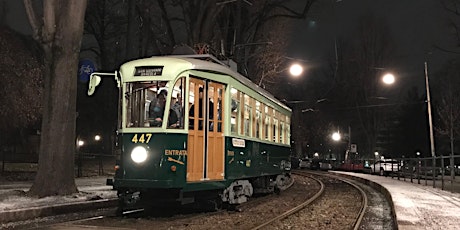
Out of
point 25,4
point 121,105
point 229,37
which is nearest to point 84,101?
point 229,37

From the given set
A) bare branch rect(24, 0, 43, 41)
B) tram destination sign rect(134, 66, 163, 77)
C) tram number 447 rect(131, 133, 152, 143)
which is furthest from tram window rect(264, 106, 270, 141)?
bare branch rect(24, 0, 43, 41)

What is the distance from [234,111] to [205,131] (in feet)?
3.74

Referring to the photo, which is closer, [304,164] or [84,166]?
[84,166]

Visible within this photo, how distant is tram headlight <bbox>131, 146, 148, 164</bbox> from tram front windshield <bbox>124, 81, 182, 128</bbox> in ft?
1.61

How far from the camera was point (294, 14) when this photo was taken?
81.7 ft

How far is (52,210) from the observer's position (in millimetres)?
10328

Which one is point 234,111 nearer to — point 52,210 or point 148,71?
point 148,71

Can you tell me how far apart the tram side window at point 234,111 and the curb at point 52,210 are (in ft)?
12.2

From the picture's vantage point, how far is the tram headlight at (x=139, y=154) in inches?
368

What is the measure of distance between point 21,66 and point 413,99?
192 feet

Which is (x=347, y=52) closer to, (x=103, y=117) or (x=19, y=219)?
(x=103, y=117)

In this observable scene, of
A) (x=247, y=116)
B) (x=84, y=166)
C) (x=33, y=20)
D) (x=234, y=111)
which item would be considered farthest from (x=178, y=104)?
(x=84, y=166)

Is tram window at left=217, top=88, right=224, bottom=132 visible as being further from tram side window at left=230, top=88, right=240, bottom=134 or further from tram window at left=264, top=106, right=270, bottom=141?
tram window at left=264, top=106, right=270, bottom=141

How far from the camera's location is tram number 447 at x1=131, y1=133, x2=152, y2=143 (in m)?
9.38
